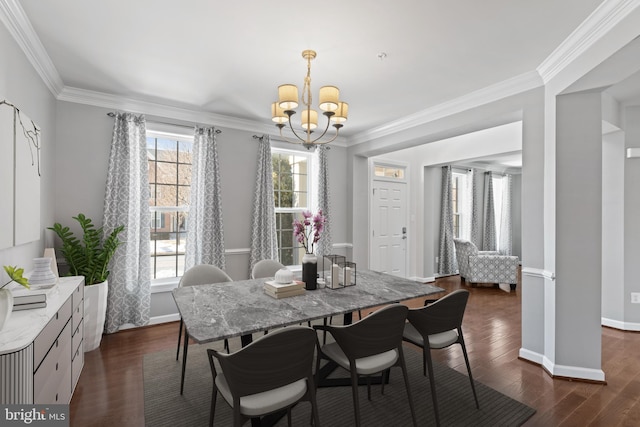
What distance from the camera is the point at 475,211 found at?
7477 millimetres

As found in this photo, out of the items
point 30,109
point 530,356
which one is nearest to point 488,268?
point 530,356

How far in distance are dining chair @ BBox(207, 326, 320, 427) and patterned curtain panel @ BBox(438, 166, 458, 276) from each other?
565cm

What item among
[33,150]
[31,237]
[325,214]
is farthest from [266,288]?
[325,214]

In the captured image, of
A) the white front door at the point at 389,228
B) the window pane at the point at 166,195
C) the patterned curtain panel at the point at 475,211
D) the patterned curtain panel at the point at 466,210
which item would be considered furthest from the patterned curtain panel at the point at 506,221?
the window pane at the point at 166,195

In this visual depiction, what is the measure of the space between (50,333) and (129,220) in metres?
2.08

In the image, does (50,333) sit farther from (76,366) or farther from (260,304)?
(260,304)

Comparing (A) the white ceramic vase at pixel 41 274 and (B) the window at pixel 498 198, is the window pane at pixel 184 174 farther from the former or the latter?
(B) the window at pixel 498 198

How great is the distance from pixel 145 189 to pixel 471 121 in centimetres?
387

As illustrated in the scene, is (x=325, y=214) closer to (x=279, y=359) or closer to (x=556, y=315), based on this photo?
(x=556, y=315)

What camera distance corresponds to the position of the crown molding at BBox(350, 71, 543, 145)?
9.87 ft

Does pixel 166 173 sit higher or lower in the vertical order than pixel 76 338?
higher

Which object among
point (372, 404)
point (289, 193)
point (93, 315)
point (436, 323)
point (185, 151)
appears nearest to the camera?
point (436, 323)

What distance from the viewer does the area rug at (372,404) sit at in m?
2.12

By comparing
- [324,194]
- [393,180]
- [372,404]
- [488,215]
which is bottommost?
[372,404]
